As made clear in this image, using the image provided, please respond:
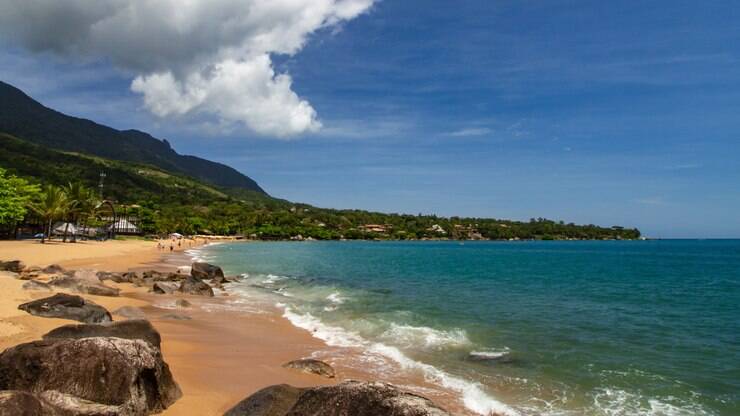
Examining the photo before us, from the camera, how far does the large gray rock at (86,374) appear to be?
23.1 feet

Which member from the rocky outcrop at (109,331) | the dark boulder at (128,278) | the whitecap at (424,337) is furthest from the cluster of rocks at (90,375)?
the dark boulder at (128,278)

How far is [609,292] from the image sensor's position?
33.2m

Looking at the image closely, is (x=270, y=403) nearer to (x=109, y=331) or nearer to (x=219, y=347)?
(x=109, y=331)

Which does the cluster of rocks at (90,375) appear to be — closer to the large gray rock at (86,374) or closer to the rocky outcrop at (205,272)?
the large gray rock at (86,374)

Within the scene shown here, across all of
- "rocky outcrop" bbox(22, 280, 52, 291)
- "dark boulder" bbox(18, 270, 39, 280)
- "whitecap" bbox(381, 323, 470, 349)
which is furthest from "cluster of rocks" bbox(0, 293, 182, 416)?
"dark boulder" bbox(18, 270, 39, 280)

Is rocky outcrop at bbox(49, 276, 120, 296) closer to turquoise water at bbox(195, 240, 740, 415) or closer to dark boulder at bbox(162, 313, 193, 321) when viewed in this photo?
dark boulder at bbox(162, 313, 193, 321)

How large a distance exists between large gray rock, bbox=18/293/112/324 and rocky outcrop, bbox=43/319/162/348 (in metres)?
4.69

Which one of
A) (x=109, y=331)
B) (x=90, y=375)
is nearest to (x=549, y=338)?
(x=109, y=331)

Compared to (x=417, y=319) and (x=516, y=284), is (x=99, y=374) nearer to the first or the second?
(x=417, y=319)

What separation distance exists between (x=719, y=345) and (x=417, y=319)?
11.5 meters

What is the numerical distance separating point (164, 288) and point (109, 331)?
1719 cm

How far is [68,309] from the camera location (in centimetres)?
1441

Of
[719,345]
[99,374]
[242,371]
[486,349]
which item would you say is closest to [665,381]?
[486,349]

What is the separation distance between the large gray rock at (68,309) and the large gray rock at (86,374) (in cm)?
742
